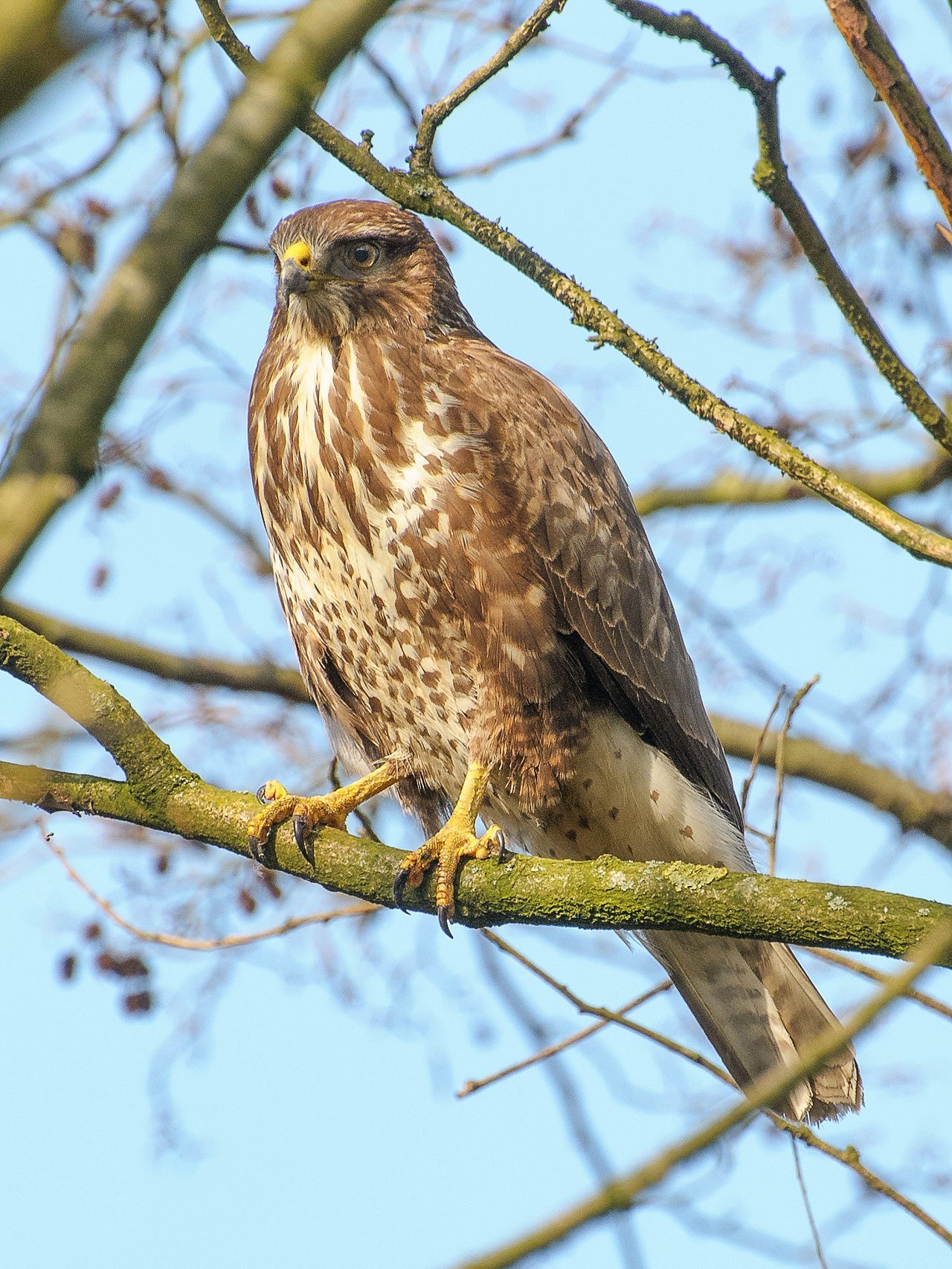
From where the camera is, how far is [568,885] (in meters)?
3.26

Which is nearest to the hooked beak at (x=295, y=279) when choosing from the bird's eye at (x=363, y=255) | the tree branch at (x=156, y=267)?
the bird's eye at (x=363, y=255)

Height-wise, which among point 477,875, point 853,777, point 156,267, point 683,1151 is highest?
point 853,777

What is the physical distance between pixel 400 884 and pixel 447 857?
0.14 meters

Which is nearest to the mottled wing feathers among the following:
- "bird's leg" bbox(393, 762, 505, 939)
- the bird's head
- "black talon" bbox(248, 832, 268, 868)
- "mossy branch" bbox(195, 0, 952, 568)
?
the bird's head

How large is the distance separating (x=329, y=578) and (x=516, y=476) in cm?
62

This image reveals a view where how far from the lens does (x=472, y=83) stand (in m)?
3.53

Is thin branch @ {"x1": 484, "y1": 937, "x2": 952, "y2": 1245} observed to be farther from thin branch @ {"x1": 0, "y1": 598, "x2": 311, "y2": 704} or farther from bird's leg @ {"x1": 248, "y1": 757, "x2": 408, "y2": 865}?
thin branch @ {"x1": 0, "y1": 598, "x2": 311, "y2": 704}

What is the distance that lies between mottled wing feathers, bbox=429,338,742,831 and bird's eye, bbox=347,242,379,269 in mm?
377

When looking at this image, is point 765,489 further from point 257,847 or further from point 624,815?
point 257,847

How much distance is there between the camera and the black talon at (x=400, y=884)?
355cm

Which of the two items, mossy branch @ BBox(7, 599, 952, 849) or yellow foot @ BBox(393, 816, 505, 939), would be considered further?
mossy branch @ BBox(7, 599, 952, 849)

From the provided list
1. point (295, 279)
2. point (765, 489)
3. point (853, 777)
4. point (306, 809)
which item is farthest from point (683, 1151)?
point (765, 489)

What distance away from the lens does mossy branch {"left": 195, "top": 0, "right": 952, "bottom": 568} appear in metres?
3.28

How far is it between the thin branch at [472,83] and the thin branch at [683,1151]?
2506mm
